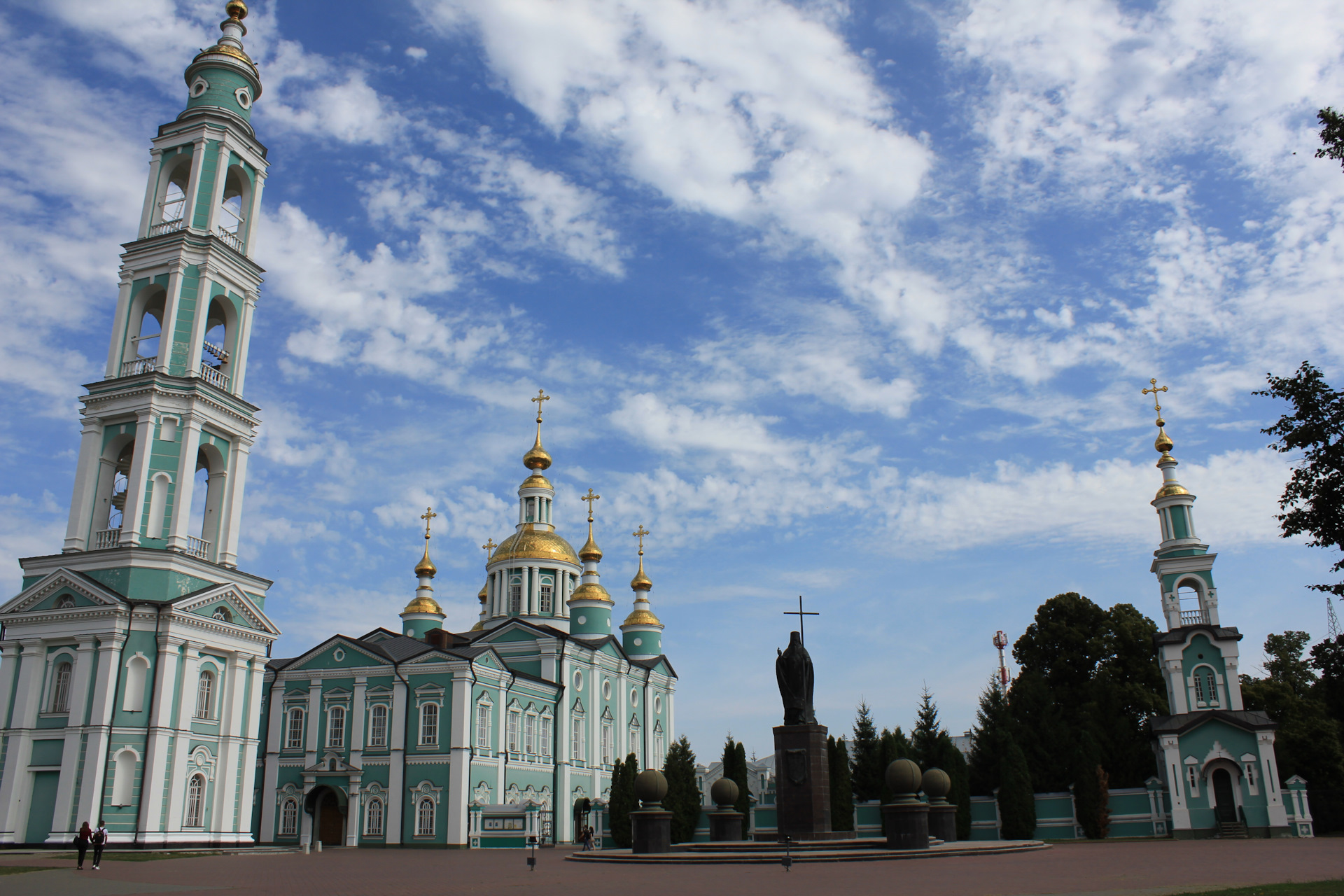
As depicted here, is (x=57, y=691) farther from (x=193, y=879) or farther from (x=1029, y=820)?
(x=1029, y=820)

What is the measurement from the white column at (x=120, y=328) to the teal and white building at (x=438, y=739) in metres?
14.5

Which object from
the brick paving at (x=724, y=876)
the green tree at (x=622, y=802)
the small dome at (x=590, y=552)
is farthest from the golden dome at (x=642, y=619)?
the brick paving at (x=724, y=876)

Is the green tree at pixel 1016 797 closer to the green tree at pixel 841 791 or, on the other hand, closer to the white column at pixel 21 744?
the green tree at pixel 841 791

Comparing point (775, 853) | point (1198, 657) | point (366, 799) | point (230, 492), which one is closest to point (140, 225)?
point (230, 492)

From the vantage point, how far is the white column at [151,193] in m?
32.6

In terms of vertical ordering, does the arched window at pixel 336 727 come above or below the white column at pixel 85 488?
below

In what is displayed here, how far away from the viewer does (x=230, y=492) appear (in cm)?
3144

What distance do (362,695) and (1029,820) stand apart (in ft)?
84.8

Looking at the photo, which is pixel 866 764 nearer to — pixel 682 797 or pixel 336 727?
pixel 682 797

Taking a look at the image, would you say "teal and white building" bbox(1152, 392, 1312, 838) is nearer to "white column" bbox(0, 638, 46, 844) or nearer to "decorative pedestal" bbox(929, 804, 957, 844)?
"decorative pedestal" bbox(929, 804, 957, 844)

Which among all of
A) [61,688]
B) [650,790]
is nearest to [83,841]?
[61,688]

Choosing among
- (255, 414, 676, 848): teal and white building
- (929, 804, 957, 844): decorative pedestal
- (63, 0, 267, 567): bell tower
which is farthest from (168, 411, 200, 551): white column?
(929, 804, 957, 844): decorative pedestal

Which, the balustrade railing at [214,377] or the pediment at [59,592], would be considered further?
the balustrade railing at [214,377]

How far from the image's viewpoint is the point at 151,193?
33.0 m
